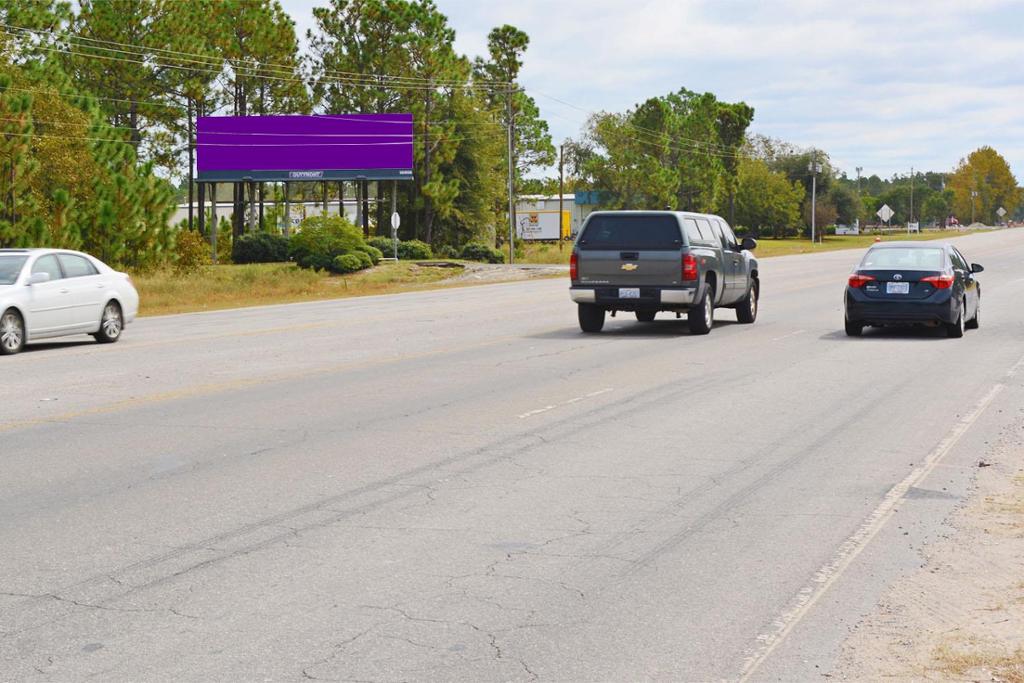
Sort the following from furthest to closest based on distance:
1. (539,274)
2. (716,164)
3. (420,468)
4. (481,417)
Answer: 1. (716,164)
2. (539,274)
3. (481,417)
4. (420,468)

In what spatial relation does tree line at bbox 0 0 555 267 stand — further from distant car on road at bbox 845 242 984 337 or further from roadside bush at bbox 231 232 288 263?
distant car on road at bbox 845 242 984 337

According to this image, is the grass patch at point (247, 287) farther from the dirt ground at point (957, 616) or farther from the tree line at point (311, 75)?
the dirt ground at point (957, 616)

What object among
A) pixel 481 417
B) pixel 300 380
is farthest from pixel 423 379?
pixel 481 417

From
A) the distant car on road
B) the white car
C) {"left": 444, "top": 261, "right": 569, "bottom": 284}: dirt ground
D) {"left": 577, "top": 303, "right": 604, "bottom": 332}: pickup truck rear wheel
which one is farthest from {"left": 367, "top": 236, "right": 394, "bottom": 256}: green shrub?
the distant car on road

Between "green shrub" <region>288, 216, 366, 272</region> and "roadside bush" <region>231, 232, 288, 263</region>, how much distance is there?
5126 mm

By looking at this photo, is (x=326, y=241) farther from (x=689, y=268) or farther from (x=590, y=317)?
(x=689, y=268)

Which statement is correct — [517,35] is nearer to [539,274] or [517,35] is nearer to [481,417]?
[539,274]

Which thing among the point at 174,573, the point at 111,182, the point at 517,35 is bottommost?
the point at 174,573

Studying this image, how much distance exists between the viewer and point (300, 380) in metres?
15.7

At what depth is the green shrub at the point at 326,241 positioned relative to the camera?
203ft

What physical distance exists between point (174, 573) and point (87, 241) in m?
42.3

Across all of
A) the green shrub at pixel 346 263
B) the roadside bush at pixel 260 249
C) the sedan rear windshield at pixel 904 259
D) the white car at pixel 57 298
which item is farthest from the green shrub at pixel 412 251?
the sedan rear windshield at pixel 904 259

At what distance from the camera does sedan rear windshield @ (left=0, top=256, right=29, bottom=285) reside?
19933mm

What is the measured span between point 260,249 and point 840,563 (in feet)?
211
